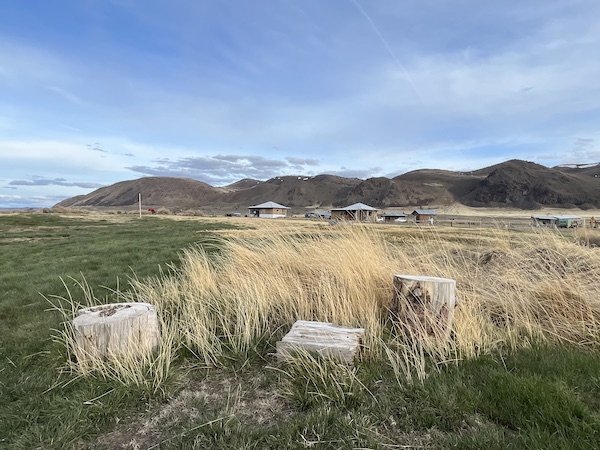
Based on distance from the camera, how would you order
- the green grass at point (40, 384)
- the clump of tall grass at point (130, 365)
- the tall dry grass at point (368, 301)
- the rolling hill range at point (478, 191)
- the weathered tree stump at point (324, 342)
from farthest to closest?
the rolling hill range at point (478, 191), the tall dry grass at point (368, 301), the weathered tree stump at point (324, 342), the clump of tall grass at point (130, 365), the green grass at point (40, 384)

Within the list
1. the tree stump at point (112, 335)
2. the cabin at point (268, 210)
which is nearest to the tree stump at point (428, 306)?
the tree stump at point (112, 335)

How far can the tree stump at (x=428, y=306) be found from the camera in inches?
150

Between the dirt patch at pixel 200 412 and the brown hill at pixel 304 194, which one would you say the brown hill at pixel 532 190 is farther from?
the dirt patch at pixel 200 412

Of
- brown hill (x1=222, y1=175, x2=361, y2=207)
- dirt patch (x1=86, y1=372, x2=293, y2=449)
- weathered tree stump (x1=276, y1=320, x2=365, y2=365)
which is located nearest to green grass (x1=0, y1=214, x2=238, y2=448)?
dirt patch (x1=86, y1=372, x2=293, y2=449)

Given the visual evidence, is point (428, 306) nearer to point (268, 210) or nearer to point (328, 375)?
point (328, 375)

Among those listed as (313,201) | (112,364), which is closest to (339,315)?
(112,364)

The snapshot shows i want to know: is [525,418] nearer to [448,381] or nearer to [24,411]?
[448,381]

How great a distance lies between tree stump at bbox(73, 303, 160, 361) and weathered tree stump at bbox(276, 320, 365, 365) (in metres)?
1.31

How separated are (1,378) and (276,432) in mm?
2674

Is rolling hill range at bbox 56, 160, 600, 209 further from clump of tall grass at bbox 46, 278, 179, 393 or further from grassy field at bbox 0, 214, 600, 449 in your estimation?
clump of tall grass at bbox 46, 278, 179, 393

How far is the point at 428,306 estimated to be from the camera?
3.89 metres

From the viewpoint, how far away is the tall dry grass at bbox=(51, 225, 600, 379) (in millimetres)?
3750

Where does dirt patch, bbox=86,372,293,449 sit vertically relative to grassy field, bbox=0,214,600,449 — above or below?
below

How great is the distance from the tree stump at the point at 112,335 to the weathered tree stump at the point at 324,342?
1.31 m
